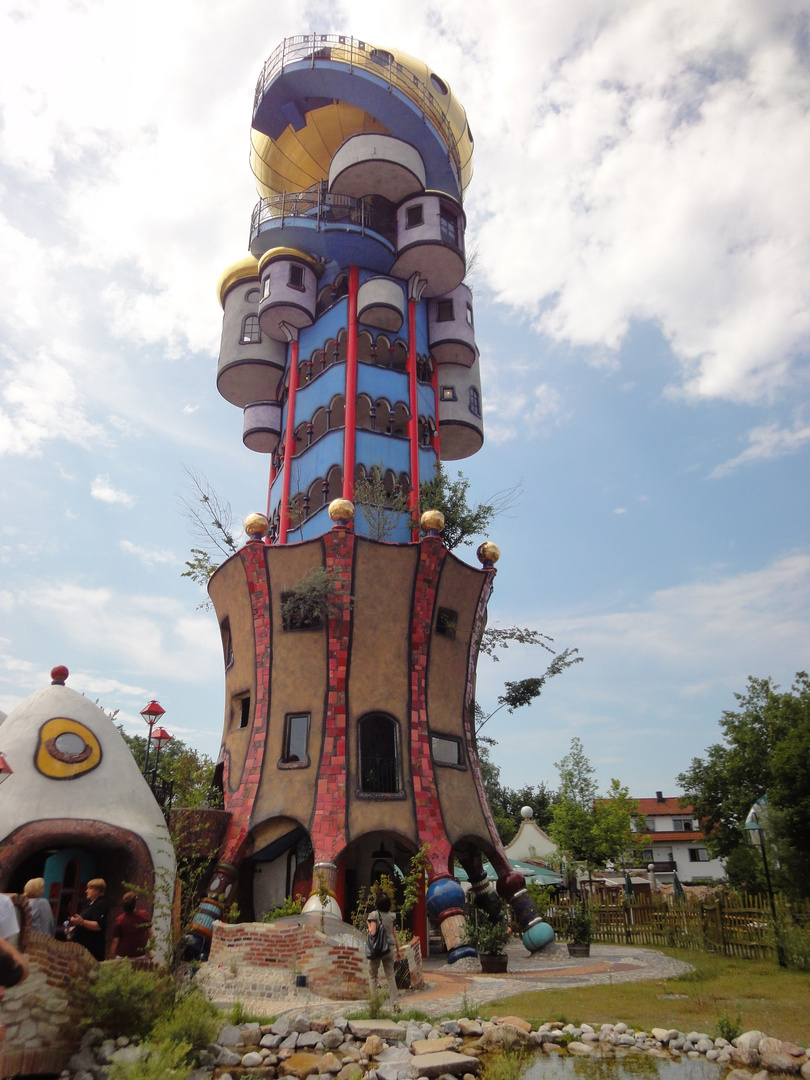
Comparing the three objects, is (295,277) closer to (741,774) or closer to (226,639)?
(226,639)

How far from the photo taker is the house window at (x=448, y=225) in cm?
2192

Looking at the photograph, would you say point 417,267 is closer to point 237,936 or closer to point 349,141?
point 349,141

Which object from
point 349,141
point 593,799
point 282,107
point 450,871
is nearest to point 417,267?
point 349,141

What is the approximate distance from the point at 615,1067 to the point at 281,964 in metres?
5.80

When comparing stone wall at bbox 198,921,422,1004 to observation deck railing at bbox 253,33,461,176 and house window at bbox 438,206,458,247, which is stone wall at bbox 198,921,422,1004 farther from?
observation deck railing at bbox 253,33,461,176

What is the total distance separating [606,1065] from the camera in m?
7.72

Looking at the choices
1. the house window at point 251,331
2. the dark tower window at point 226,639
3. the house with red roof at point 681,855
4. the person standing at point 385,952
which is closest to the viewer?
the person standing at point 385,952

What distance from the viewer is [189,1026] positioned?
24.6ft

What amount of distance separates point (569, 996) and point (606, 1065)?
3.76 m

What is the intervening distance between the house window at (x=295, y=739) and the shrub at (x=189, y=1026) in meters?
8.99

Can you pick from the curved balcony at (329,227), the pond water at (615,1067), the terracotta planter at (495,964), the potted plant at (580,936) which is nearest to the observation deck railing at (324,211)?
the curved balcony at (329,227)

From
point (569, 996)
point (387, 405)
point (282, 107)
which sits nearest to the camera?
point (569, 996)

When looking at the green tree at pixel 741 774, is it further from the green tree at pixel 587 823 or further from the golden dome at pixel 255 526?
the golden dome at pixel 255 526

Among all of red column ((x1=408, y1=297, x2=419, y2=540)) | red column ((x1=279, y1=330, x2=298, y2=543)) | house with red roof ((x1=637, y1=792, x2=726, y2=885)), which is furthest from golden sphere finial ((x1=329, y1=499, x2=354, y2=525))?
house with red roof ((x1=637, y1=792, x2=726, y2=885))
